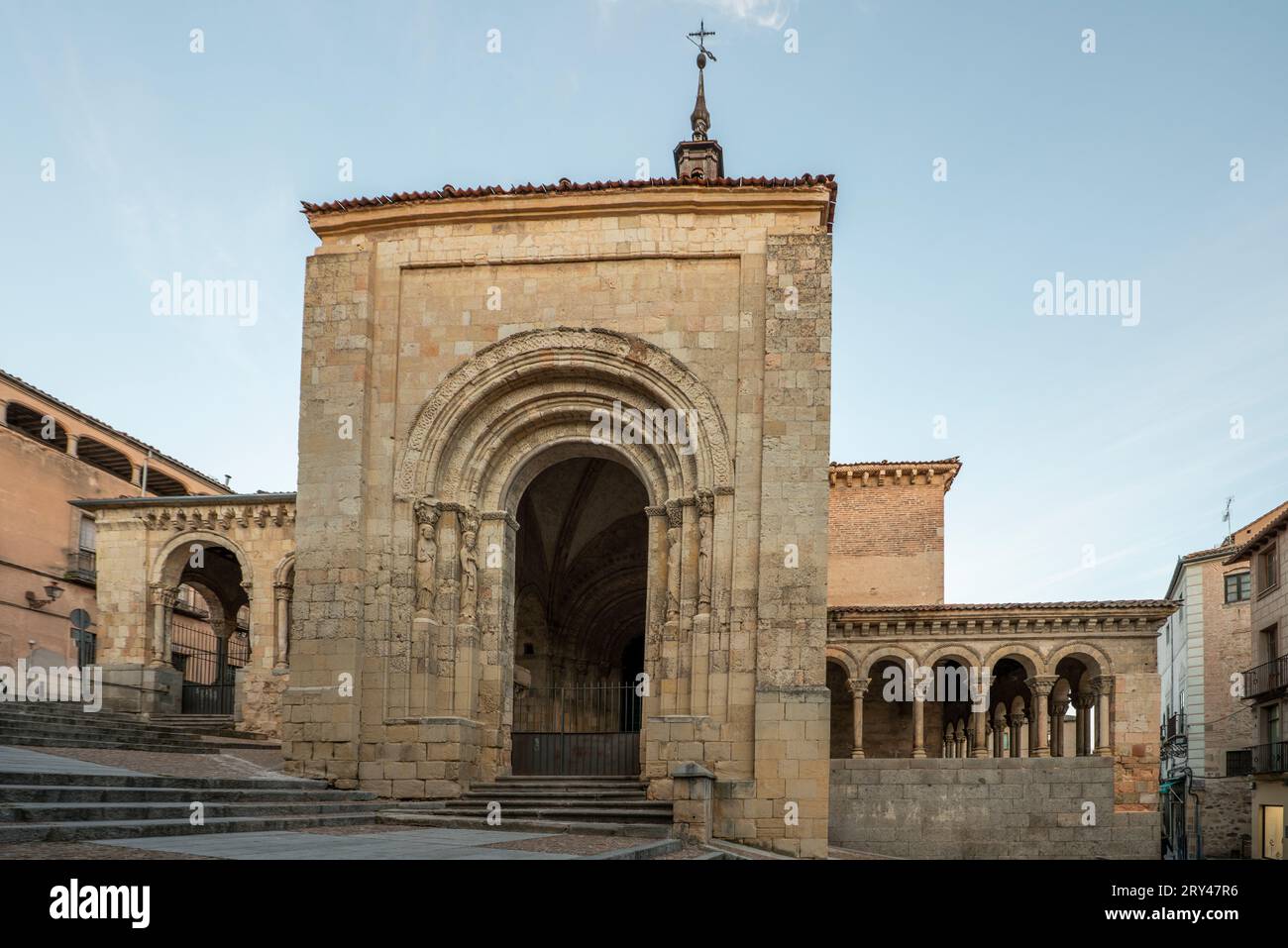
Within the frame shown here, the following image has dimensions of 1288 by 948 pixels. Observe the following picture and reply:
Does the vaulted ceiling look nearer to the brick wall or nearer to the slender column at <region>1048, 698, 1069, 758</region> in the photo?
the brick wall

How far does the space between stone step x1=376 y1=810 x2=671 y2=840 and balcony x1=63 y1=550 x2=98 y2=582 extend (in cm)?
2424

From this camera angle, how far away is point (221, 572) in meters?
25.4

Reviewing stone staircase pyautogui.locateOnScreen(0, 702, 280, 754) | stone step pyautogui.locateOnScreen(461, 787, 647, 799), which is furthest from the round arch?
stone staircase pyautogui.locateOnScreen(0, 702, 280, 754)

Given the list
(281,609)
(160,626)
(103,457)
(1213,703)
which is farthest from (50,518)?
(1213,703)

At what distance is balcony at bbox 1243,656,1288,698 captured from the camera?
90.8 ft

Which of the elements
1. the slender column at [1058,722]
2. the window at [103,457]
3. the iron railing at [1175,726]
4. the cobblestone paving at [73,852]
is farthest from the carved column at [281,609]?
the iron railing at [1175,726]

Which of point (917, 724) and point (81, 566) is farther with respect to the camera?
point (81, 566)

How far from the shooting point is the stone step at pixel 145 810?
27.2 ft

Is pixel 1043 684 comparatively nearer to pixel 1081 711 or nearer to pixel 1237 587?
pixel 1081 711

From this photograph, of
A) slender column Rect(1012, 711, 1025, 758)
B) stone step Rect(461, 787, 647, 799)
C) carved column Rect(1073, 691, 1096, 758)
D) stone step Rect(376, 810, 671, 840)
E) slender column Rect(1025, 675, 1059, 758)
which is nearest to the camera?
stone step Rect(376, 810, 671, 840)

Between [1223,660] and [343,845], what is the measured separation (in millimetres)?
34082

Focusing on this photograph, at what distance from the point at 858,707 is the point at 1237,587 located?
19969 millimetres

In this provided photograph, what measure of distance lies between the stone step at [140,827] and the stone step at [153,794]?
0.62 meters

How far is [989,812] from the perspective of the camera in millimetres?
20734
